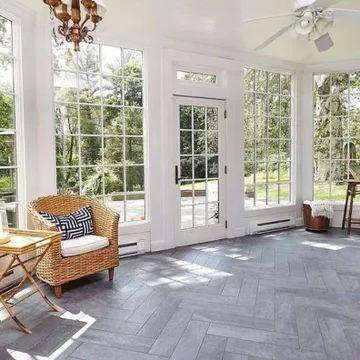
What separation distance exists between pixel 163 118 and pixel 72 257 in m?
2.19

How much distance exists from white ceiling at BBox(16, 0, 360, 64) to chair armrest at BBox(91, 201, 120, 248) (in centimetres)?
203

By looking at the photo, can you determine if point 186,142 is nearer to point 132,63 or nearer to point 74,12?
point 132,63

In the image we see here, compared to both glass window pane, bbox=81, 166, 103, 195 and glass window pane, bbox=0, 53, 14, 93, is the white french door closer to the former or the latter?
glass window pane, bbox=81, 166, 103, 195

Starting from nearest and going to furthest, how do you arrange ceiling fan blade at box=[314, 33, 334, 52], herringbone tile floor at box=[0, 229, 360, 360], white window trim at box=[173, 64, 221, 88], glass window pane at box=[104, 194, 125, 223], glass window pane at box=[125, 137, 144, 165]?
1. herringbone tile floor at box=[0, 229, 360, 360]
2. ceiling fan blade at box=[314, 33, 334, 52]
3. glass window pane at box=[104, 194, 125, 223]
4. glass window pane at box=[125, 137, 144, 165]
5. white window trim at box=[173, 64, 221, 88]

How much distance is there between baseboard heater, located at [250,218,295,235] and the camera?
5.54m

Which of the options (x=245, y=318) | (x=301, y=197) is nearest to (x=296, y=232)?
(x=301, y=197)

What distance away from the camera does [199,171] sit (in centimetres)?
500

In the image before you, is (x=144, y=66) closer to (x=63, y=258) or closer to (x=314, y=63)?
(x=63, y=258)

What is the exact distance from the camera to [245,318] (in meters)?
2.70

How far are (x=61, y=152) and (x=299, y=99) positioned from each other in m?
4.05

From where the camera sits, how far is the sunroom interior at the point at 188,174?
2578 mm

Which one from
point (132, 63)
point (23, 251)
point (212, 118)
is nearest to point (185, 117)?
point (212, 118)

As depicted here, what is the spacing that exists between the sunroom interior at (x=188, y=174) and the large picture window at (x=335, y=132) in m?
0.02

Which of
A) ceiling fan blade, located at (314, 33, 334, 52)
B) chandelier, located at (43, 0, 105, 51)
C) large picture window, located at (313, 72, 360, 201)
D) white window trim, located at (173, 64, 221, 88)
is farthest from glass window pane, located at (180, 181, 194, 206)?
chandelier, located at (43, 0, 105, 51)
